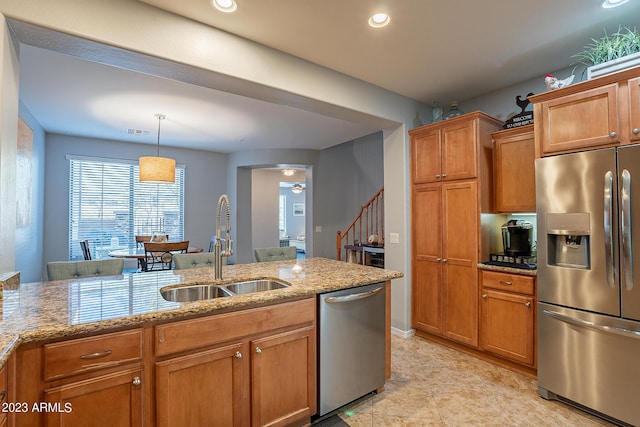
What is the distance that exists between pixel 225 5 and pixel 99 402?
89.6 inches

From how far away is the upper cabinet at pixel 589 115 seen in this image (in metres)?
2.01

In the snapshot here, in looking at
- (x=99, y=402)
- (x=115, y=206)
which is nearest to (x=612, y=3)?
(x=99, y=402)

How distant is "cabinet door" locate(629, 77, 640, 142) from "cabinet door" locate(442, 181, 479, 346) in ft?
3.79

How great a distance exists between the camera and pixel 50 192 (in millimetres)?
5141

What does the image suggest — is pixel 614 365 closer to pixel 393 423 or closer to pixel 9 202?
pixel 393 423

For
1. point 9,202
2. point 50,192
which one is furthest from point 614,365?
point 50,192

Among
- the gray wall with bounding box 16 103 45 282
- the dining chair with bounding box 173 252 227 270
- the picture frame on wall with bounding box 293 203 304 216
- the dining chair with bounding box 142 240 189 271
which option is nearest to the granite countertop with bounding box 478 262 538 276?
the dining chair with bounding box 173 252 227 270

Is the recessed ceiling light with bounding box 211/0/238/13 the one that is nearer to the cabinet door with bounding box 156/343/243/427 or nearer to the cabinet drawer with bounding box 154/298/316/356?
the cabinet drawer with bounding box 154/298/316/356

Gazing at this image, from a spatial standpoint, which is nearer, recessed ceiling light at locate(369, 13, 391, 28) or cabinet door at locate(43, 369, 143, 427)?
cabinet door at locate(43, 369, 143, 427)

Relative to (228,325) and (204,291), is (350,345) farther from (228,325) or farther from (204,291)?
(204,291)

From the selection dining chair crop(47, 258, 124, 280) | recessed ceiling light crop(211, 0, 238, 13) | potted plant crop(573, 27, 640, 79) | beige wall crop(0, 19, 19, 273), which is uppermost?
recessed ceiling light crop(211, 0, 238, 13)

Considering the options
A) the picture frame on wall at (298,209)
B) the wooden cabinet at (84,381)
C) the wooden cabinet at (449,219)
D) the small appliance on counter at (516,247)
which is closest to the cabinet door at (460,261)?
the wooden cabinet at (449,219)

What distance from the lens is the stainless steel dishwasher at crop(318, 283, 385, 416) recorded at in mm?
1984

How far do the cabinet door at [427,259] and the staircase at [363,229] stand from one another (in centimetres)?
138
